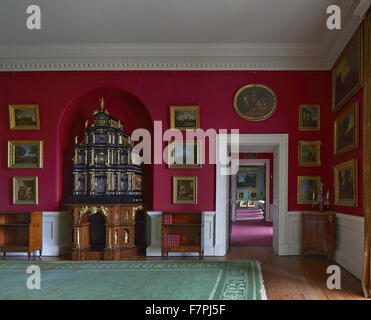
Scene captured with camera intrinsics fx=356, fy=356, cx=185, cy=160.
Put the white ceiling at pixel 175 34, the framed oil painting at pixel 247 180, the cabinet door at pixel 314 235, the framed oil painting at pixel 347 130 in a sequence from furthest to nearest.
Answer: the framed oil painting at pixel 247 180, the cabinet door at pixel 314 235, the white ceiling at pixel 175 34, the framed oil painting at pixel 347 130

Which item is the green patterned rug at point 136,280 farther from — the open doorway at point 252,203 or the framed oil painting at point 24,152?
the open doorway at point 252,203

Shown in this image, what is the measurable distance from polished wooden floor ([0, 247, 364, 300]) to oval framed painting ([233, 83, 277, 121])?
3594mm

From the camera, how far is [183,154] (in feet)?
31.1

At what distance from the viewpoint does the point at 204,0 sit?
7.17 meters

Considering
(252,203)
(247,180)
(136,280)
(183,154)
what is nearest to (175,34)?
(183,154)

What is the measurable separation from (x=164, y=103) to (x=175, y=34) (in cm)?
183

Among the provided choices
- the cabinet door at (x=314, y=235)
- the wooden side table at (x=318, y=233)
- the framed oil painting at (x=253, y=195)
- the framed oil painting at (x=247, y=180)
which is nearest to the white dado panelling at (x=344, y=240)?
the wooden side table at (x=318, y=233)

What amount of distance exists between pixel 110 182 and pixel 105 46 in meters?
3.59

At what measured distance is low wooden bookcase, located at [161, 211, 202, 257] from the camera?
892 centimetres

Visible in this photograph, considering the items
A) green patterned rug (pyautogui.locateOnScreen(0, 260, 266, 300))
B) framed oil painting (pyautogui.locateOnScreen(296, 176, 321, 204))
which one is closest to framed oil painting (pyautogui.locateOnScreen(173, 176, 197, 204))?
green patterned rug (pyautogui.locateOnScreen(0, 260, 266, 300))

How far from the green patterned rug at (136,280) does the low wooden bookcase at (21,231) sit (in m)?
0.67

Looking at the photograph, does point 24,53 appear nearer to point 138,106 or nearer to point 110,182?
point 138,106

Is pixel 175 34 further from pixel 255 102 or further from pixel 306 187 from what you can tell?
pixel 306 187

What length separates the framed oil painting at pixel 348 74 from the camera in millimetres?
6926
